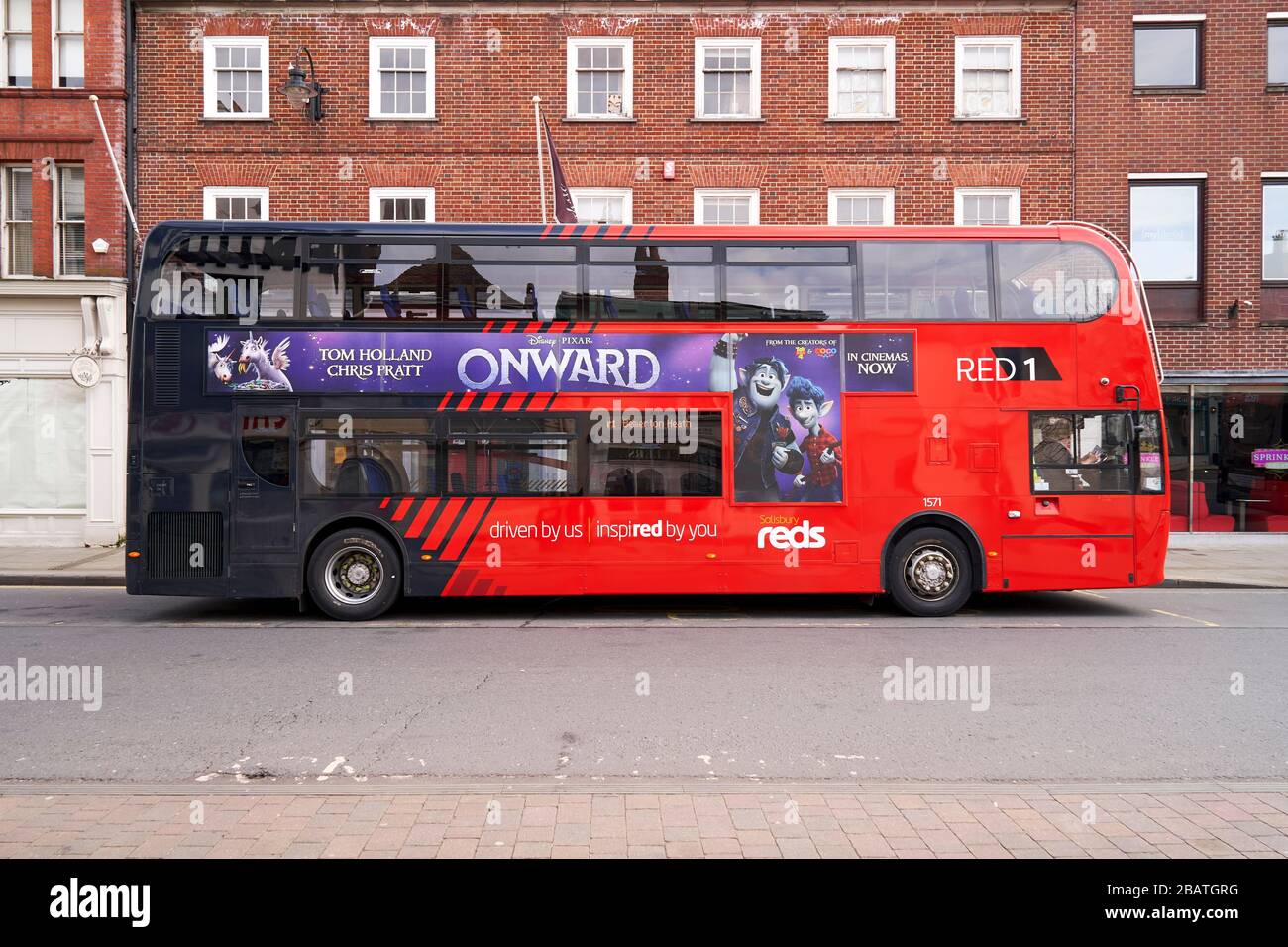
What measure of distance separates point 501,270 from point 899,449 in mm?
4778

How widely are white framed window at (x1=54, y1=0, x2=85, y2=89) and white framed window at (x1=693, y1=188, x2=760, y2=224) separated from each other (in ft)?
37.2

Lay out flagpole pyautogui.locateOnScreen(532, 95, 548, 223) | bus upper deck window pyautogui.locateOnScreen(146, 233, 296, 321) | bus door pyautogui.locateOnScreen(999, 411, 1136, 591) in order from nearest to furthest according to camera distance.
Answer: bus upper deck window pyautogui.locateOnScreen(146, 233, 296, 321), bus door pyautogui.locateOnScreen(999, 411, 1136, 591), flagpole pyautogui.locateOnScreen(532, 95, 548, 223)

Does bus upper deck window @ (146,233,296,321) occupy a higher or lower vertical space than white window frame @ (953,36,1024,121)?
lower

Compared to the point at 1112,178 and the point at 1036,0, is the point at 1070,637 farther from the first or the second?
the point at 1036,0

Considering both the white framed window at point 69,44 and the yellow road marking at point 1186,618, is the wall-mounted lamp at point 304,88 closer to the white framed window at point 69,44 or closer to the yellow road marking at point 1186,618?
the white framed window at point 69,44

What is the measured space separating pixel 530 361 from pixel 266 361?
9.24 ft

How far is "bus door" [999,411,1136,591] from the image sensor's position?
393 inches

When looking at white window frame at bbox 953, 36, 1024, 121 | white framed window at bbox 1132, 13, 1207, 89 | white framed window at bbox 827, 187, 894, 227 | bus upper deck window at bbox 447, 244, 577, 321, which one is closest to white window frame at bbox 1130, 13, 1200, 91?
white framed window at bbox 1132, 13, 1207, 89

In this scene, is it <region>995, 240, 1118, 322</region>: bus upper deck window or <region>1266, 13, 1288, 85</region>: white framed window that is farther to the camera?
<region>1266, 13, 1288, 85</region>: white framed window

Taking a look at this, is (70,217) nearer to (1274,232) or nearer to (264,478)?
(264,478)

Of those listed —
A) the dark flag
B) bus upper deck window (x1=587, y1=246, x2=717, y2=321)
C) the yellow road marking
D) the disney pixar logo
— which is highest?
the dark flag

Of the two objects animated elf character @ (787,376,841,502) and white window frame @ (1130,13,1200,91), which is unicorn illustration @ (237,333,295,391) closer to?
animated elf character @ (787,376,841,502)

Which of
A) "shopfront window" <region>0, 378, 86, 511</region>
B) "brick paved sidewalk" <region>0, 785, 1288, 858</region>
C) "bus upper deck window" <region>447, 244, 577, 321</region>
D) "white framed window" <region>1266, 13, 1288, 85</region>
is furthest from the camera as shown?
"white framed window" <region>1266, 13, 1288, 85</region>

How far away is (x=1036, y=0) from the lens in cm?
1641
